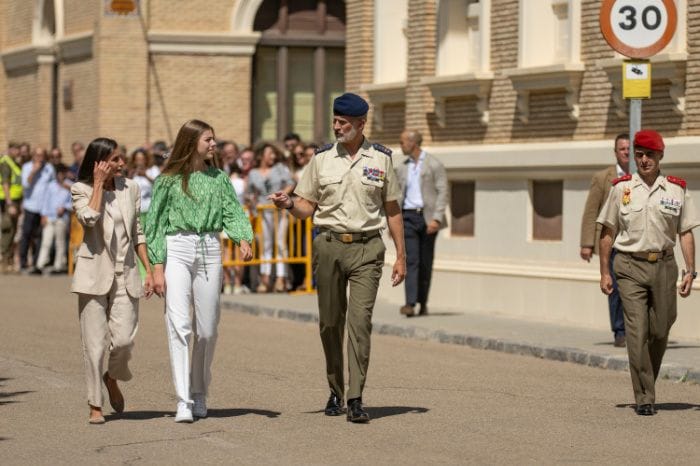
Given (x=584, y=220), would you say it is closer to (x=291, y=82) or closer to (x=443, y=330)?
(x=443, y=330)

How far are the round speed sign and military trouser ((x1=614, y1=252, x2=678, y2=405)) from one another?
3340 millimetres

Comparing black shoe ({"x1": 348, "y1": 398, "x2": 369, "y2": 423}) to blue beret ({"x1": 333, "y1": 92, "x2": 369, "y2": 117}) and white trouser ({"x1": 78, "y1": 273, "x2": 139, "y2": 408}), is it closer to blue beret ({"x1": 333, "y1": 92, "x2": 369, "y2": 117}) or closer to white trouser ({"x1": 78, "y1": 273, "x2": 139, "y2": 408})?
white trouser ({"x1": 78, "y1": 273, "x2": 139, "y2": 408})

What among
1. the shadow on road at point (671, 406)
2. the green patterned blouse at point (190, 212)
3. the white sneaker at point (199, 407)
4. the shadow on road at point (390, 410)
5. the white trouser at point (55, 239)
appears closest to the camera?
the green patterned blouse at point (190, 212)

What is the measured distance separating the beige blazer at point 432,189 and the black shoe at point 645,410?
7798 millimetres

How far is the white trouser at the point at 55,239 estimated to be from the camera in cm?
2883

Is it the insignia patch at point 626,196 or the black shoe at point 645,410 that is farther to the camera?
the insignia patch at point 626,196

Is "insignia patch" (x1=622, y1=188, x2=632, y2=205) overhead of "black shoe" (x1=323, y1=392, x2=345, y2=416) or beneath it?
overhead

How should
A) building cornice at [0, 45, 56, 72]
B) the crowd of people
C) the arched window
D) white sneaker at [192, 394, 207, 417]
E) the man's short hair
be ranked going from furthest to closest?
building cornice at [0, 45, 56, 72]
the arched window
the crowd of people
the man's short hair
white sneaker at [192, 394, 207, 417]

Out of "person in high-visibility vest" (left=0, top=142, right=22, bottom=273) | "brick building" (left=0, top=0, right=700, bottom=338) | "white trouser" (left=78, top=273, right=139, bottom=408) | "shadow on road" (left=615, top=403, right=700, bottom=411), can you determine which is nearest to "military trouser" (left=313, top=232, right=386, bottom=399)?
"white trouser" (left=78, top=273, right=139, bottom=408)

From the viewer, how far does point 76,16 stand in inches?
1378

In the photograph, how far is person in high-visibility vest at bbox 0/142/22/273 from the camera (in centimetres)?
2922

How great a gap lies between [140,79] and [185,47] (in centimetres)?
107

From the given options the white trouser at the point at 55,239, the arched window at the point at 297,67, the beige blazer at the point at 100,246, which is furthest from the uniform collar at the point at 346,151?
the arched window at the point at 297,67

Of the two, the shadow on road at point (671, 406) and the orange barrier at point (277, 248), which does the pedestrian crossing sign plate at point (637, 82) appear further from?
the orange barrier at point (277, 248)
